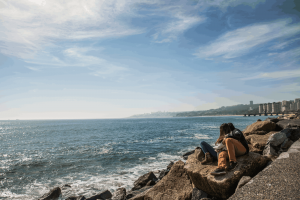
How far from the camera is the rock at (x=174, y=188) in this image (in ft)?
20.2

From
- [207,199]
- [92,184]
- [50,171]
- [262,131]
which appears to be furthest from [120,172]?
[262,131]

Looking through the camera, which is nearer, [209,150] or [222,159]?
[222,159]

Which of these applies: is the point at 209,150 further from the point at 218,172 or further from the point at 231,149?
the point at 218,172

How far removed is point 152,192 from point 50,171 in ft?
40.0

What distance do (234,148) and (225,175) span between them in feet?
3.17

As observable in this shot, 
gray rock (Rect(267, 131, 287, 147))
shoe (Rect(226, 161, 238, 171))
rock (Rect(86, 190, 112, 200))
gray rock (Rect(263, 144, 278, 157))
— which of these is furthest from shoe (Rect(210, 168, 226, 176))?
rock (Rect(86, 190, 112, 200))

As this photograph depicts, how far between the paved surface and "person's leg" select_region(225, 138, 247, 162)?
0.83 m

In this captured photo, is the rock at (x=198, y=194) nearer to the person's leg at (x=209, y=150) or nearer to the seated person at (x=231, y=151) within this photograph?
the seated person at (x=231, y=151)

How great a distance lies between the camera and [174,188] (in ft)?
21.5

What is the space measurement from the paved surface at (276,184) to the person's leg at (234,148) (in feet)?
2.73

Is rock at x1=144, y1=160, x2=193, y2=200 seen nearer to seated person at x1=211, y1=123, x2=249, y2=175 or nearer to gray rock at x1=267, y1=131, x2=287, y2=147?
seated person at x1=211, y1=123, x2=249, y2=175

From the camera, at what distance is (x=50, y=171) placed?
14.7 m

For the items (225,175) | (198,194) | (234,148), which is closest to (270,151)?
(234,148)

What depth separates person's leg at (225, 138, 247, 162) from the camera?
523cm
